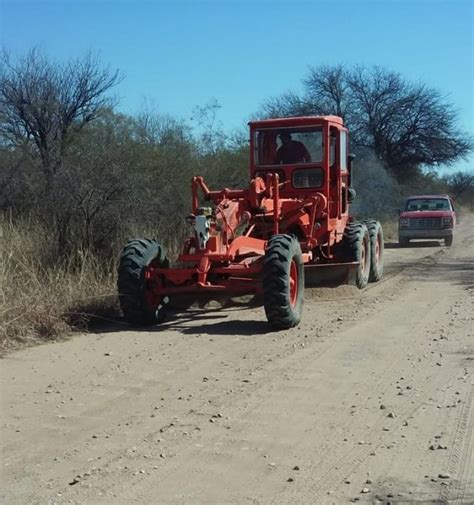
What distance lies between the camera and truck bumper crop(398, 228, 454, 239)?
23533 millimetres

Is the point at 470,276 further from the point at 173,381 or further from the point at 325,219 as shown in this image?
the point at 173,381

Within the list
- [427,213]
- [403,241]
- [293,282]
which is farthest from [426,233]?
[293,282]

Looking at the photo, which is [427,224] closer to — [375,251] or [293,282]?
[375,251]

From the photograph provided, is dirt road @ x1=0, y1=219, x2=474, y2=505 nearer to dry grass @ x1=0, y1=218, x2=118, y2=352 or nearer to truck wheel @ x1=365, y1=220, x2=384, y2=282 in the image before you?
dry grass @ x1=0, y1=218, x2=118, y2=352

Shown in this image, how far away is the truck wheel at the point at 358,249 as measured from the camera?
12.2 metres

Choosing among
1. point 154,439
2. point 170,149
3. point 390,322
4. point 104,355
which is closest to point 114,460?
point 154,439

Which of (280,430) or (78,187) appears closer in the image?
(280,430)

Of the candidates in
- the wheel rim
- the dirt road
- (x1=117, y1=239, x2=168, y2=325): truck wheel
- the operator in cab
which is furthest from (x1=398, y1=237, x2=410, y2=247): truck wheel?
(x1=117, y1=239, x2=168, y2=325): truck wheel

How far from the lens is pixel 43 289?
927 centimetres

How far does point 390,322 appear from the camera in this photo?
9125mm

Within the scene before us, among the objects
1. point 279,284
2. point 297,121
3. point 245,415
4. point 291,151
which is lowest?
point 245,415

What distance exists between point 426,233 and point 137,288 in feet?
55.1

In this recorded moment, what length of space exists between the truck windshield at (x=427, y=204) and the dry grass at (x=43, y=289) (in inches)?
647

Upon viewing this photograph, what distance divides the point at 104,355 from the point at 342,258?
5980mm
